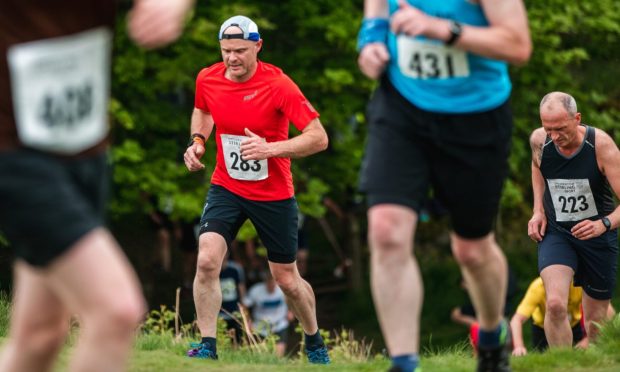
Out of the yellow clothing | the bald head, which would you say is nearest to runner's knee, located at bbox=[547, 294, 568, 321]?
the bald head

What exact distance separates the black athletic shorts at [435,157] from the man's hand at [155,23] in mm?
1465

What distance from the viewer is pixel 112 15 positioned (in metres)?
4.18

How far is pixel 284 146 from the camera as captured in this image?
812cm

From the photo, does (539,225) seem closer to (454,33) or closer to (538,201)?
(538,201)

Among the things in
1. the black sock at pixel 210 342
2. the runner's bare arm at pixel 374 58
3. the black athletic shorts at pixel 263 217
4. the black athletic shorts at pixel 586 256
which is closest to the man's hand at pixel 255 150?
the black athletic shorts at pixel 263 217

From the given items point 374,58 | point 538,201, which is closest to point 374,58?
point 374,58

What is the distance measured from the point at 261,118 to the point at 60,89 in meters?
4.42

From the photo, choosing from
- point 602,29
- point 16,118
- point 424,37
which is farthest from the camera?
point 602,29

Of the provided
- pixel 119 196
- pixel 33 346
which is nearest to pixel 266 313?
pixel 119 196

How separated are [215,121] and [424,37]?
3.53 meters

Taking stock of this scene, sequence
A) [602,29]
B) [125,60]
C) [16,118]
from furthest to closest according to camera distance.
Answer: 1. [602,29]
2. [125,60]
3. [16,118]

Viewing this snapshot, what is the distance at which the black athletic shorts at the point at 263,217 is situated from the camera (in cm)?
837

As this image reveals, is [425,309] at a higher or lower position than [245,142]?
lower

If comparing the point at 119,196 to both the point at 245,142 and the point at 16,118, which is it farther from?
the point at 16,118
